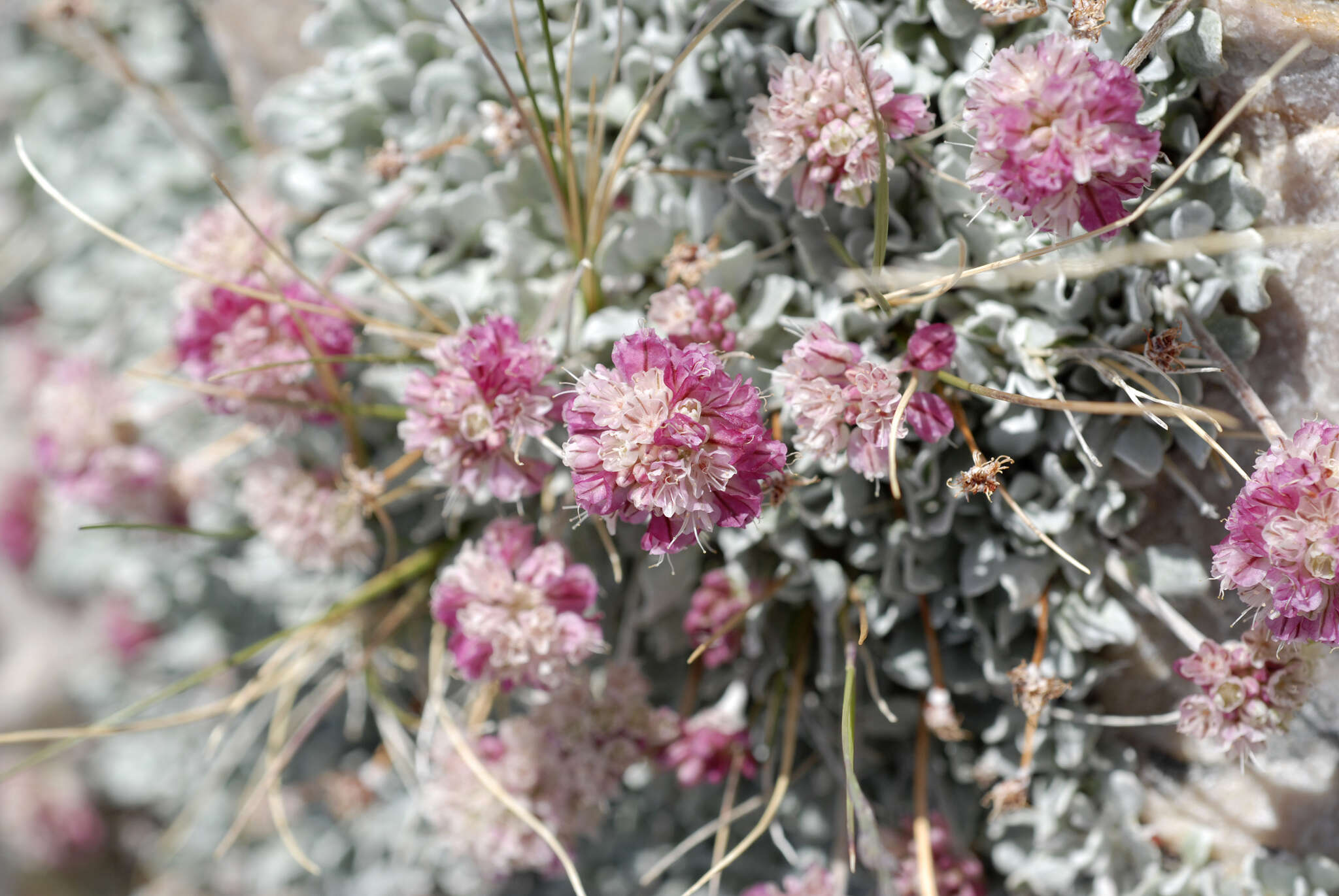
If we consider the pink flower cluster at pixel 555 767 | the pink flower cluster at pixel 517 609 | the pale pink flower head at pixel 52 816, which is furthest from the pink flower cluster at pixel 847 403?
the pale pink flower head at pixel 52 816

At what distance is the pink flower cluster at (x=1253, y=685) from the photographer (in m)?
0.75

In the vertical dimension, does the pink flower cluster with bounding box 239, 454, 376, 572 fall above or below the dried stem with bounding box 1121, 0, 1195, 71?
below

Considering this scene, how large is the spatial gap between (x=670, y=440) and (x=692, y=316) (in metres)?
0.22

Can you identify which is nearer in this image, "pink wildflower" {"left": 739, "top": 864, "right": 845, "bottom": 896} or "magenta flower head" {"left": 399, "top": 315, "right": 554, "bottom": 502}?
"magenta flower head" {"left": 399, "top": 315, "right": 554, "bottom": 502}

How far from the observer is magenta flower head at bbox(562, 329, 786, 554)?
630 mm

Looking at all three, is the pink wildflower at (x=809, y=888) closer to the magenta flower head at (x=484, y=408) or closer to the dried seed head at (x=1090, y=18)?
the magenta flower head at (x=484, y=408)

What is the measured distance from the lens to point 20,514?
1.77m

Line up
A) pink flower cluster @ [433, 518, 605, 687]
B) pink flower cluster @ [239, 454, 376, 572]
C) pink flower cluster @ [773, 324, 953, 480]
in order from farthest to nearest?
pink flower cluster @ [239, 454, 376, 572]
pink flower cluster @ [433, 518, 605, 687]
pink flower cluster @ [773, 324, 953, 480]

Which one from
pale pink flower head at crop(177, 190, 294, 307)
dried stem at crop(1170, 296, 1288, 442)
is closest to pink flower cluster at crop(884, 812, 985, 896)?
dried stem at crop(1170, 296, 1288, 442)

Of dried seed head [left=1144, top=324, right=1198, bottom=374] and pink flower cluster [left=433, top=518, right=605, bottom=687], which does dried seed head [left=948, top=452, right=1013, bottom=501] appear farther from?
pink flower cluster [left=433, top=518, right=605, bottom=687]

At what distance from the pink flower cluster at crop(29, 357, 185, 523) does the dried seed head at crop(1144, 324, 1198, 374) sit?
1249mm

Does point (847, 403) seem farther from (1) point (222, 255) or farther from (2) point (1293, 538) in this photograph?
(1) point (222, 255)

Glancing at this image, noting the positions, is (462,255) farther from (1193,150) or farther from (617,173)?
(1193,150)

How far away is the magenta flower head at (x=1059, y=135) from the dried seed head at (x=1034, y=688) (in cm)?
43
